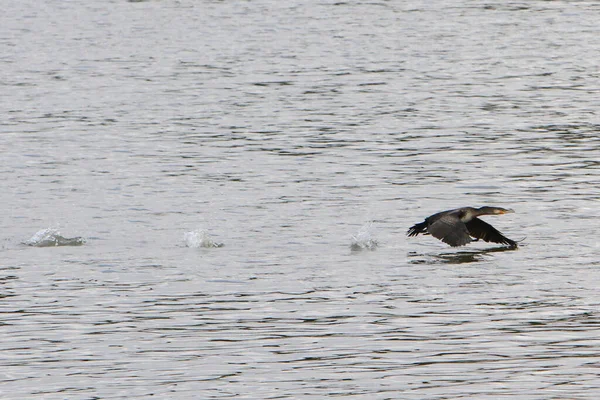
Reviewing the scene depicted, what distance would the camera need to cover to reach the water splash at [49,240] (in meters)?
17.4

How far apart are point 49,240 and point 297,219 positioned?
11.2 ft

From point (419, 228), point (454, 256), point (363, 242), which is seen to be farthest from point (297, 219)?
point (454, 256)

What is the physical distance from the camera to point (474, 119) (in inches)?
1131

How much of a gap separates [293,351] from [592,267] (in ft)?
15.8

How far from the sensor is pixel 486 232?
1728 centimetres

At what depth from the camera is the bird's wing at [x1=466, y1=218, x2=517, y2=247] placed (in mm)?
17188

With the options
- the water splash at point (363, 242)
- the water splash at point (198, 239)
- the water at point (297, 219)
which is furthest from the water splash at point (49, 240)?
the water splash at point (363, 242)

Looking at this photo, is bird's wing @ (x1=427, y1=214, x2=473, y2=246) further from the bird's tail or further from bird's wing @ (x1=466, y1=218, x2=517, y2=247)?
bird's wing @ (x1=466, y1=218, x2=517, y2=247)

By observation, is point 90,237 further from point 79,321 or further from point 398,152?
point 398,152

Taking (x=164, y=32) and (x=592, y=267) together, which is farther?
(x=164, y=32)

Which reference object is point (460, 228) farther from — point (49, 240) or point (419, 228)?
point (49, 240)

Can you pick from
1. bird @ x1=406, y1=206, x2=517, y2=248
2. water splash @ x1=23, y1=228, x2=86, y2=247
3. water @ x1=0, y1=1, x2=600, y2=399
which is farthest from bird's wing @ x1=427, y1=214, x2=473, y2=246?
water splash @ x1=23, y1=228, x2=86, y2=247

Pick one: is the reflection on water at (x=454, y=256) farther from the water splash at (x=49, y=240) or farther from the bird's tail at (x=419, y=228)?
the water splash at (x=49, y=240)

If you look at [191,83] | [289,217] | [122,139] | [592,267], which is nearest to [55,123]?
[122,139]
